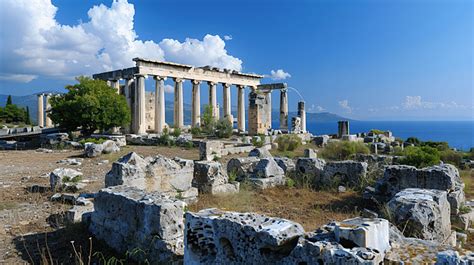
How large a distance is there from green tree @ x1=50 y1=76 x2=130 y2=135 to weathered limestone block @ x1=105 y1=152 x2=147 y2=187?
17203 millimetres

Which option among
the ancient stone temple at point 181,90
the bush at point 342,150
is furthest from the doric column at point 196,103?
the bush at point 342,150

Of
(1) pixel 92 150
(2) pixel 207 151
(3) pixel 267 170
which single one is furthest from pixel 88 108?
(3) pixel 267 170

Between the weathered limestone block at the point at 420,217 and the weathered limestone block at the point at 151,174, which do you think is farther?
the weathered limestone block at the point at 151,174

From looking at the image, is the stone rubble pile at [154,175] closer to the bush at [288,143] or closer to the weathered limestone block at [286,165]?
the weathered limestone block at [286,165]

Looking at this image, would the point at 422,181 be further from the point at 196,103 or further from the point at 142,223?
the point at 196,103

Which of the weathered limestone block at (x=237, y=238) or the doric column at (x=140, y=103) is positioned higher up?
the doric column at (x=140, y=103)

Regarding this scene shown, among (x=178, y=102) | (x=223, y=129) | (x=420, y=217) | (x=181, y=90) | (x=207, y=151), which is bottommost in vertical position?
(x=420, y=217)

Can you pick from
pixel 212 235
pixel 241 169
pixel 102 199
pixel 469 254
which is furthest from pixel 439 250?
pixel 241 169

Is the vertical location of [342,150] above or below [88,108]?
below

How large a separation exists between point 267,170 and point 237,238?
23.5 ft

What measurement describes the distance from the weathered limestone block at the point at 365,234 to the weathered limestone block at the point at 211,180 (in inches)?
246

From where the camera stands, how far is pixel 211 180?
31.9 feet

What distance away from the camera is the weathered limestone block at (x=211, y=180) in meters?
9.73

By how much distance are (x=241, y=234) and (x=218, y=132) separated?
26.8m
